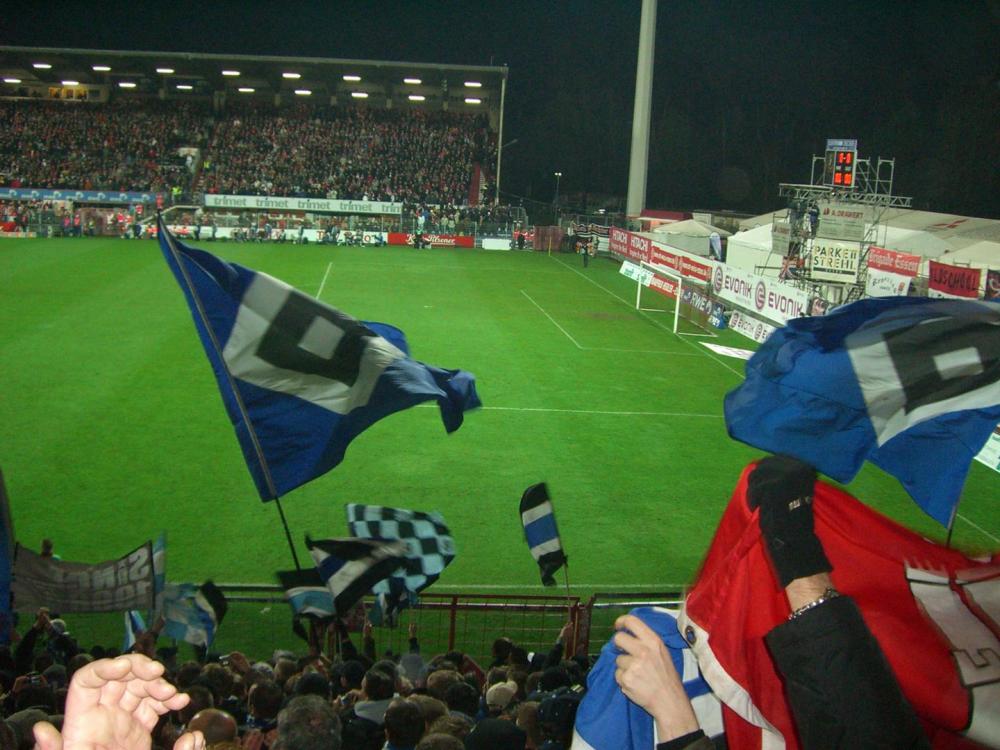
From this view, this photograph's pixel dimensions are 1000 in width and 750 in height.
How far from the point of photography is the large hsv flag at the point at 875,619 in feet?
6.48

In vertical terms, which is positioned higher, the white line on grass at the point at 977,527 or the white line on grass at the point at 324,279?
the white line on grass at the point at 324,279

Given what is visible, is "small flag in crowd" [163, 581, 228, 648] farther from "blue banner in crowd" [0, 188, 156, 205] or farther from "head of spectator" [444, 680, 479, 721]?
"blue banner in crowd" [0, 188, 156, 205]

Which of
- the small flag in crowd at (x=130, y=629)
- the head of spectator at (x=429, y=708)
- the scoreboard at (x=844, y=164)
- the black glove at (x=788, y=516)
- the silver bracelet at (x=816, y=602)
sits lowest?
the small flag in crowd at (x=130, y=629)

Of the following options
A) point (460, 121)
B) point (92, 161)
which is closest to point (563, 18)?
point (460, 121)

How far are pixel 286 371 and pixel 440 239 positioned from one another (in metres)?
41.5

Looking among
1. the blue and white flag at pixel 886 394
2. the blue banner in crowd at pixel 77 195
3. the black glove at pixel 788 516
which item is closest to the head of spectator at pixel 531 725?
the blue and white flag at pixel 886 394

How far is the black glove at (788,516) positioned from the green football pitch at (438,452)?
7.48 meters

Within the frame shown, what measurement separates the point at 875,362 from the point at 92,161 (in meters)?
54.9

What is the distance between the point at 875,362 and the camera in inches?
201

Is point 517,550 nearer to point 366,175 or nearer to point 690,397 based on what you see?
point 690,397

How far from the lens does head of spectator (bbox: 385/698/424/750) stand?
4.02m

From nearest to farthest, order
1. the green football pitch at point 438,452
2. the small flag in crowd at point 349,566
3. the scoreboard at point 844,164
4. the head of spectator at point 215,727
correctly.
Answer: the head of spectator at point 215,727
the small flag in crowd at point 349,566
the green football pitch at point 438,452
the scoreboard at point 844,164

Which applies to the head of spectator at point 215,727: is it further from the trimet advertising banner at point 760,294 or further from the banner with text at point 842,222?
the banner with text at point 842,222

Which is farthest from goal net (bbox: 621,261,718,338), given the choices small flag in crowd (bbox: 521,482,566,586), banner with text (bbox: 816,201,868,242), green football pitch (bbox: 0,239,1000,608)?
small flag in crowd (bbox: 521,482,566,586)
